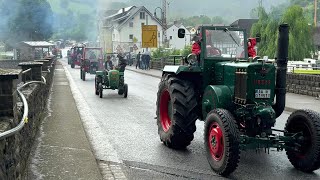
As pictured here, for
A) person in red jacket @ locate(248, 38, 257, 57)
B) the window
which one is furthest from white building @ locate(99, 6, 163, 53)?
person in red jacket @ locate(248, 38, 257, 57)

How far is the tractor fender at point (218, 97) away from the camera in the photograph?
705cm

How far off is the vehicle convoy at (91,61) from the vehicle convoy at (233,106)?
18.6m

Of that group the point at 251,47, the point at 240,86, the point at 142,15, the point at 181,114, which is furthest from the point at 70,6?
the point at 142,15

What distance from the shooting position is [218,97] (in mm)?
7074

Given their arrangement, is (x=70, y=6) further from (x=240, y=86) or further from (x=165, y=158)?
(x=240, y=86)

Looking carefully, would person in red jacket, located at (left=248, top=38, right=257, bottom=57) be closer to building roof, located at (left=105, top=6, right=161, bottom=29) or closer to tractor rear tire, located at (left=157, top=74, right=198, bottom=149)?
tractor rear tire, located at (left=157, top=74, right=198, bottom=149)

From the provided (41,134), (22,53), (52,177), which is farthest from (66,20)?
(52,177)

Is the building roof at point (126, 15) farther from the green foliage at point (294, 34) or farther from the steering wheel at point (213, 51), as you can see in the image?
the steering wheel at point (213, 51)

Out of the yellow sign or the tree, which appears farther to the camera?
the yellow sign

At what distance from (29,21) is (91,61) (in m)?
13.9

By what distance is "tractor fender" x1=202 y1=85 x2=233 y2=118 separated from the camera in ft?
23.1

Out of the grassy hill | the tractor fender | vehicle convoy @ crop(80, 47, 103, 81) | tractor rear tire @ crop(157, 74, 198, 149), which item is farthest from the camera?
the grassy hill

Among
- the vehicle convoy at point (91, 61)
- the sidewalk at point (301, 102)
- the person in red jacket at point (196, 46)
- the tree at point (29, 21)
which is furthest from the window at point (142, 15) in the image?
the person in red jacket at point (196, 46)

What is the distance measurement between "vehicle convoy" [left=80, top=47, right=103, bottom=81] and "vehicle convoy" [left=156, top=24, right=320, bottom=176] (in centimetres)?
1862
